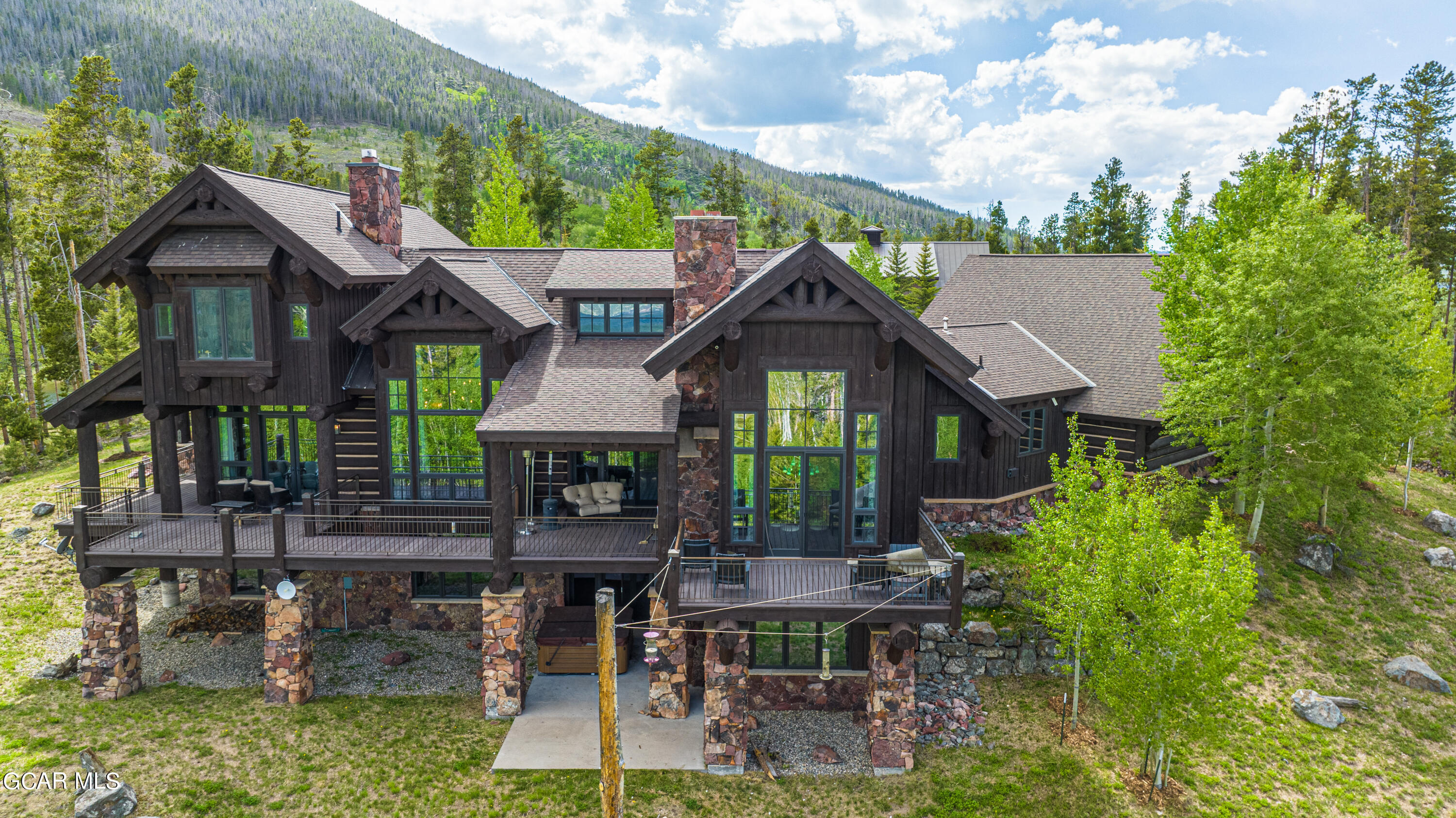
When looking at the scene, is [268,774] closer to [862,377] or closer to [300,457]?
[300,457]

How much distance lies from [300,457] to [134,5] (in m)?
193

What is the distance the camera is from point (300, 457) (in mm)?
18406

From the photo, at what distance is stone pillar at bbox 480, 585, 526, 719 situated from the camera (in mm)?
15445

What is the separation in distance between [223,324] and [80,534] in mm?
5122

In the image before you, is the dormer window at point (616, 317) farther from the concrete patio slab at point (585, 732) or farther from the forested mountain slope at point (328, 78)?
the forested mountain slope at point (328, 78)

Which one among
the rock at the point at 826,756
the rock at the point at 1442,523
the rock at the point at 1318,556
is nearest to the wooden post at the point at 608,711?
the rock at the point at 826,756

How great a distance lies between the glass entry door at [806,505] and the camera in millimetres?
14977

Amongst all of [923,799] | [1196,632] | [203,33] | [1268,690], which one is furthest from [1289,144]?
[203,33]

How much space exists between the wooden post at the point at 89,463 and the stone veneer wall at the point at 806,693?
49.1 feet

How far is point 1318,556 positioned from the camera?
21172 millimetres

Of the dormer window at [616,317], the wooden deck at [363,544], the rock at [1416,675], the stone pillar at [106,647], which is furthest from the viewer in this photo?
the dormer window at [616,317]

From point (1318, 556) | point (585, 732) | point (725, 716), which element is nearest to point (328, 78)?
point (585, 732)

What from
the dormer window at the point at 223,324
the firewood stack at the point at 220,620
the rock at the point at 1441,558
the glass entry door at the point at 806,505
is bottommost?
the firewood stack at the point at 220,620

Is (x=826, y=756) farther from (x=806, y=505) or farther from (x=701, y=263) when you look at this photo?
(x=701, y=263)
